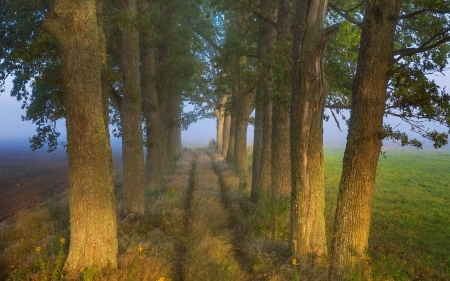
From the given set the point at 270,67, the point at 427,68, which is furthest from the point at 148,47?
the point at 427,68

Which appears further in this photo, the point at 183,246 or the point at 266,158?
the point at 266,158

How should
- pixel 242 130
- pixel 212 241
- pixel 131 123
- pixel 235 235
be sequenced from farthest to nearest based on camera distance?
pixel 242 130 → pixel 131 123 → pixel 235 235 → pixel 212 241

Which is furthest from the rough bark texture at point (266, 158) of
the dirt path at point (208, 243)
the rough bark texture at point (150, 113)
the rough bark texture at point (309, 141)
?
the rough bark texture at point (309, 141)

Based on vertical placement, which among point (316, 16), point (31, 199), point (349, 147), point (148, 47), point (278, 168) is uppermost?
point (148, 47)

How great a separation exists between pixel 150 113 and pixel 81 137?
10.2 m

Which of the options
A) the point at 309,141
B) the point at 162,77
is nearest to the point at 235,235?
the point at 309,141

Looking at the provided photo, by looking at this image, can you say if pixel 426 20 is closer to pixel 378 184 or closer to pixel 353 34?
pixel 353 34

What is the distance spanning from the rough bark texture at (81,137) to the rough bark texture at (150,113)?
9917 mm

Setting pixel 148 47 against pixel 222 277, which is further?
pixel 148 47

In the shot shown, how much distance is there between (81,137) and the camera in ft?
23.2

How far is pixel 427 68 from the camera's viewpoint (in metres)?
7.57

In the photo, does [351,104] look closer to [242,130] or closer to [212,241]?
[212,241]

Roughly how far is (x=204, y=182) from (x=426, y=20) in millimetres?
12654

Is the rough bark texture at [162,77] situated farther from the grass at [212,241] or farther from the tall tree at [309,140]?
the tall tree at [309,140]
